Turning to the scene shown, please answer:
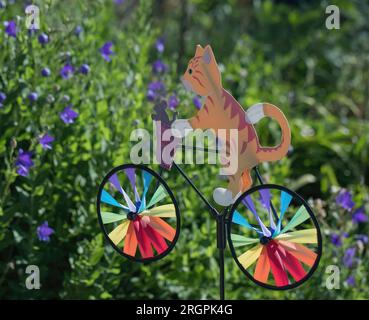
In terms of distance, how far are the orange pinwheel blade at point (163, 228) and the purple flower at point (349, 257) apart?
3.49 feet

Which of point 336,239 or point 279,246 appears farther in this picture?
point 336,239

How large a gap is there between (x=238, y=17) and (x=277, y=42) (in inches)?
15.5

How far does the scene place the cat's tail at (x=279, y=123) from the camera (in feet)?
6.44

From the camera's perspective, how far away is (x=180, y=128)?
201 centimetres

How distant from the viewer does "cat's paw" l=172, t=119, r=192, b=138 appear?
2.00m

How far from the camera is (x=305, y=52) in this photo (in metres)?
5.52

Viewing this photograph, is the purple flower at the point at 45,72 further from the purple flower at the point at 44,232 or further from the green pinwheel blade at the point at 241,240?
the green pinwheel blade at the point at 241,240

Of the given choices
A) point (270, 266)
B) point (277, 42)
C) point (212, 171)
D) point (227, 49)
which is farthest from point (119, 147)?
point (277, 42)

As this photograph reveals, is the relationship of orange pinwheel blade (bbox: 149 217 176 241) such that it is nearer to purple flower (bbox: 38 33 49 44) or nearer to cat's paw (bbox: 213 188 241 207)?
cat's paw (bbox: 213 188 241 207)

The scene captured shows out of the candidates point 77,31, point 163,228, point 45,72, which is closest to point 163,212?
point 163,228

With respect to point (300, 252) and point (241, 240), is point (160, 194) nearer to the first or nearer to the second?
point (241, 240)

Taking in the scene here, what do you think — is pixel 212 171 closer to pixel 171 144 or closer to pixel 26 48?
pixel 26 48

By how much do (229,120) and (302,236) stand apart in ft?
1.10

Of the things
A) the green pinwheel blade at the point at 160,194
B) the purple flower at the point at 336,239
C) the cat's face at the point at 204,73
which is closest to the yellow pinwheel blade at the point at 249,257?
the green pinwheel blade at the point at 160,194
